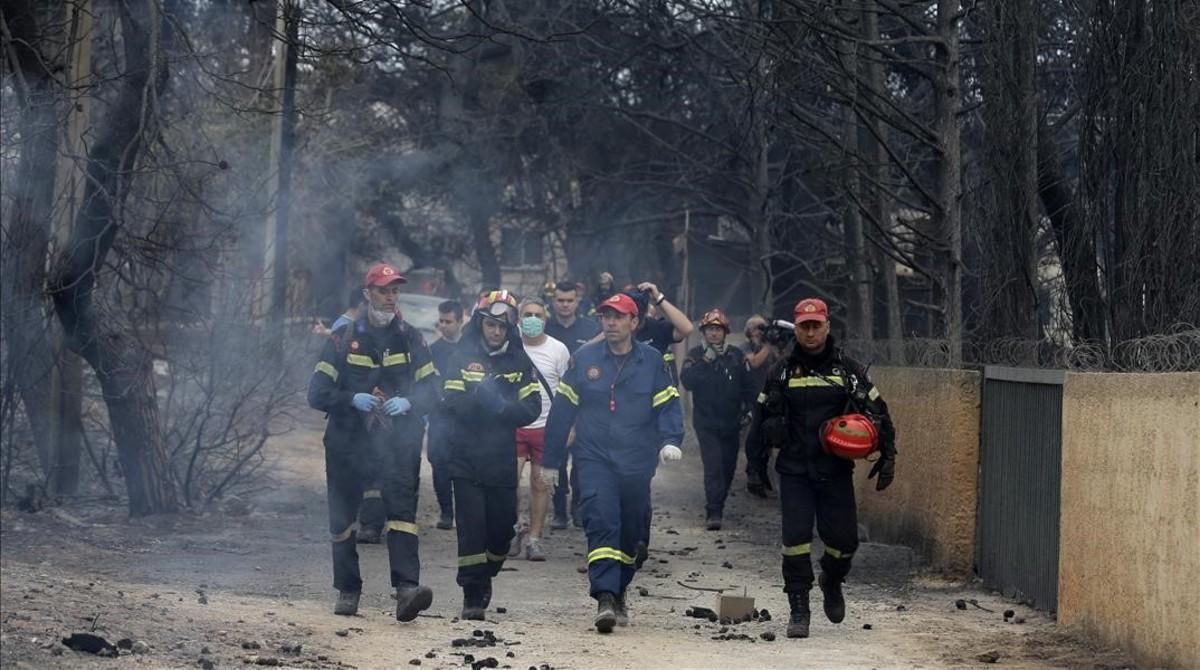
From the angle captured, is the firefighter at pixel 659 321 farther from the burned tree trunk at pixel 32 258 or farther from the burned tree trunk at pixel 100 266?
the burned tree trunk at pixel 32 258

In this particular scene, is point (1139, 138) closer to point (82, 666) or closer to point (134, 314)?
point (82, 666)

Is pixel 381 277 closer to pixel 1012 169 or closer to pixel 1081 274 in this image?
pixel 1081 274

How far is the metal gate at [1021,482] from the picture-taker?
416 inches

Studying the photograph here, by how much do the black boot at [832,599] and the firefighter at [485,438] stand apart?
71.6 inches

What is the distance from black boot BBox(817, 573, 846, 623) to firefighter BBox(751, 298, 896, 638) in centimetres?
8

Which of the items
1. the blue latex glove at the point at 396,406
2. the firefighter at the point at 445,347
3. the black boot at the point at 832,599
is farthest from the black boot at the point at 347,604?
the black boot at the point at 832,599

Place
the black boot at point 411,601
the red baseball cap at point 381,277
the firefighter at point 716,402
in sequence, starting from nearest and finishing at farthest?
1. the black boot at point 411,601
2. the red baseball cap at point 381,277
3. the firefighter at point 716,402

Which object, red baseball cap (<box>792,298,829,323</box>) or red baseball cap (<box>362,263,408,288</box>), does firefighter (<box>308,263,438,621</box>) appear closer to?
red baseball cap (<box>362,263,408,288</box>)

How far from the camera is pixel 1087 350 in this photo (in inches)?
398

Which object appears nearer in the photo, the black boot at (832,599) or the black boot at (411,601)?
the black boot at (411,601)

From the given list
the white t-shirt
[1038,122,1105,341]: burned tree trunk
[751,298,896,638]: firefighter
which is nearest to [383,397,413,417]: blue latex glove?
[751,298,896,638]: firefighter

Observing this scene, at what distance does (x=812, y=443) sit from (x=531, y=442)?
3.80 metres

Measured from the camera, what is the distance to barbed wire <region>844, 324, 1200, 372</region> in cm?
862

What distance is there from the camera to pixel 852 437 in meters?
9.89
